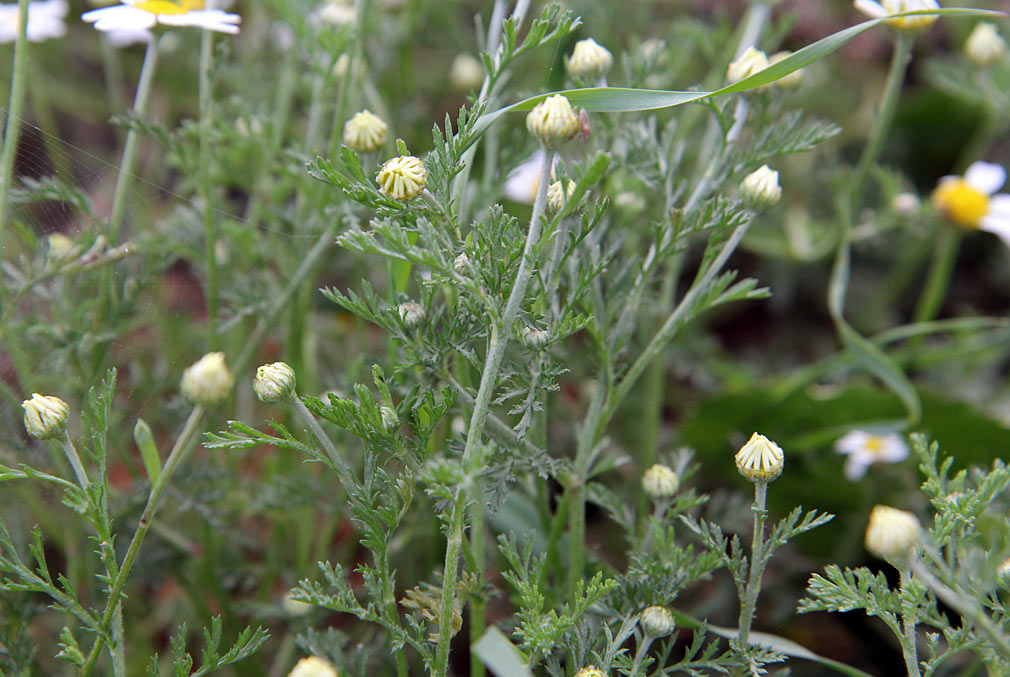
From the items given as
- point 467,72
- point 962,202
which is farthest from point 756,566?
point 467,72

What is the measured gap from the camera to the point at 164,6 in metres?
0.88

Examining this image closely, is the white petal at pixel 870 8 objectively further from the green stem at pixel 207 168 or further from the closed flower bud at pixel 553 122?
the green stem at pixel 207 168

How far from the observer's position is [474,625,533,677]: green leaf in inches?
23.6

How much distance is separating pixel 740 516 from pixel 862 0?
552mm

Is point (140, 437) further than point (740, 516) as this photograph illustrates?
No

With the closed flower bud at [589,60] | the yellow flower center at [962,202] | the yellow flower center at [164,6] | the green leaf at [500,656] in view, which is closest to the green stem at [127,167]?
the yellow flower center at [164,6]

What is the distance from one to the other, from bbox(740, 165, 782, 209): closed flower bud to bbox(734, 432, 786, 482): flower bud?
0.71 ft

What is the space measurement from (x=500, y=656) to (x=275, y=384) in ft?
0.86

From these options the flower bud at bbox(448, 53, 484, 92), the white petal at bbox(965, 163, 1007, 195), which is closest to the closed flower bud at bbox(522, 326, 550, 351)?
the flower bud at bbox(448, 53, 484, 92)

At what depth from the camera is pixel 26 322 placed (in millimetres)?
917

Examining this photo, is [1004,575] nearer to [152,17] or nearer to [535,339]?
[535,339]

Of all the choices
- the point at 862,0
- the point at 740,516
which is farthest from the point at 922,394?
the point at 862,0

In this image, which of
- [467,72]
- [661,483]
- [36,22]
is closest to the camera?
[661,483]

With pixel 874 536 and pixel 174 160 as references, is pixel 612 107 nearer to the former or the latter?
pixel 874 536
